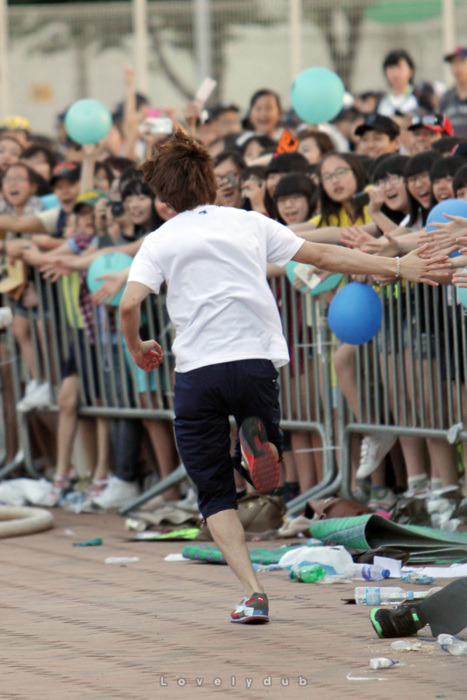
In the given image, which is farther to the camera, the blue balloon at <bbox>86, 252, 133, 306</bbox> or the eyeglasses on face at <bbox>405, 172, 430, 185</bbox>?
the blue balloon at <bbox>86, 252, 133, 306</bbox>

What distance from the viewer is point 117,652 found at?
5.31 meters

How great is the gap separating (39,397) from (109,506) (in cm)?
121

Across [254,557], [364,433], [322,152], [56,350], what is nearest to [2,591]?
[254,557]

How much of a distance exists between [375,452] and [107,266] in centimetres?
236

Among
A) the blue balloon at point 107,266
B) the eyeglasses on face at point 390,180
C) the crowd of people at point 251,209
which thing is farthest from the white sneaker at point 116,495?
the eyeglasses on face at point 390,180

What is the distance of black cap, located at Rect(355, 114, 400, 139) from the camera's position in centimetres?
990

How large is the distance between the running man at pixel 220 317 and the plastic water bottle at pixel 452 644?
93 centimetres

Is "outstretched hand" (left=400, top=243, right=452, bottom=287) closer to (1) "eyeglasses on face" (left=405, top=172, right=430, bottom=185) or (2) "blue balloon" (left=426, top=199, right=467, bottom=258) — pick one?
(2) "blue balloon" (left=426, top=199, right=467, bottom=258)

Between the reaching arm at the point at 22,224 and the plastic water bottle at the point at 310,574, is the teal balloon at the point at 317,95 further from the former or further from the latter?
the plastic water bottle at the point at 310,574

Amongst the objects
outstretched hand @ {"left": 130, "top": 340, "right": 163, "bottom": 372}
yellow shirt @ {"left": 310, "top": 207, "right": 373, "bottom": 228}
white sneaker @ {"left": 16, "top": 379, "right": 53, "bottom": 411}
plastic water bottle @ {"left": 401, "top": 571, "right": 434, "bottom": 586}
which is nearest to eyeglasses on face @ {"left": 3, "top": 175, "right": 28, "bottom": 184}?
white sneaker @ {"left": 16, "top": 379, "right": 53, "bottom": 411}

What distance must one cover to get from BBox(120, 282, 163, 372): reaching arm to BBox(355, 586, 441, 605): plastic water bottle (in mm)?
1454

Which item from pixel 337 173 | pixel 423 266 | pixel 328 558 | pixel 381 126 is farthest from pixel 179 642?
pixel 381 126

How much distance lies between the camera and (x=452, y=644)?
5016 mm

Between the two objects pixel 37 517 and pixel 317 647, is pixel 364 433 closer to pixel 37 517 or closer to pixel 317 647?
pixel 37 517
